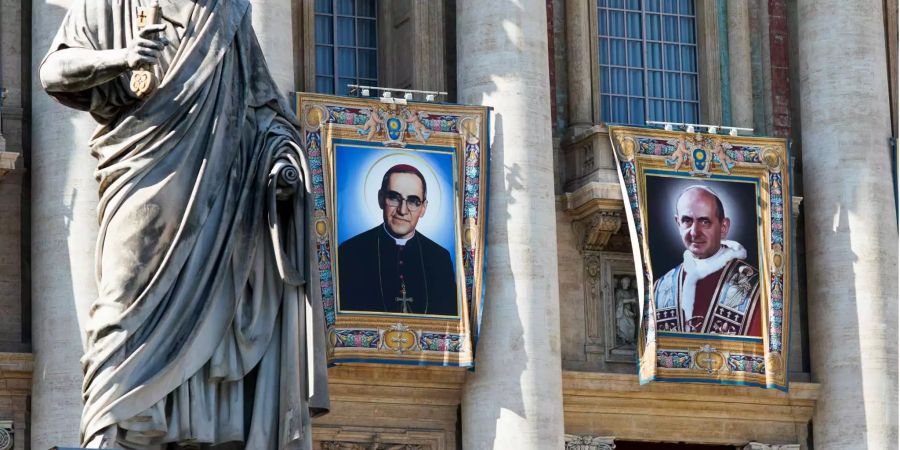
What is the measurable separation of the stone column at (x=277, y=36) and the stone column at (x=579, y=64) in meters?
3.54

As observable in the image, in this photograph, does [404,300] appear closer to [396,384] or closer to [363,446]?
[396,384]

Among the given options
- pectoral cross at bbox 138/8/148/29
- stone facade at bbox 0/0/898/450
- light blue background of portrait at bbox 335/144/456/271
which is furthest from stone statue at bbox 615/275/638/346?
pectoral cross at bbox 138/8/148/29

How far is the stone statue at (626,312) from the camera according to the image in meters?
25.3

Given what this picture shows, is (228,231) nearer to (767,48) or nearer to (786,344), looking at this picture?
(786,344)

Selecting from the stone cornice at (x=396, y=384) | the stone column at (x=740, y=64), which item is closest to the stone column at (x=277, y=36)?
the stone cornice at (x=396, y=384)

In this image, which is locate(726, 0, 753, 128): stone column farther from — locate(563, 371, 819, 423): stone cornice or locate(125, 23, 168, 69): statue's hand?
locate(125, 23, 168, 69): statue's hand

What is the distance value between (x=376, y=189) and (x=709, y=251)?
3747 mm

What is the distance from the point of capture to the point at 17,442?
75.3ft

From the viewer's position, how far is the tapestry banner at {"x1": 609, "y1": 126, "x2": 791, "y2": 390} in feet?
81.3

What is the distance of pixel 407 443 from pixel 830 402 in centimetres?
458

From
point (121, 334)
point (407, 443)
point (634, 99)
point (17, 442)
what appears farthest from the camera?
point (634, 99)

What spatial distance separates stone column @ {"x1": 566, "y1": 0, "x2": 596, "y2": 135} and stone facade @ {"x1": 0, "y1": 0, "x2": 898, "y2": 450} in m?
0.02

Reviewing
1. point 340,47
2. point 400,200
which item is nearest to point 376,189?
point 400,200

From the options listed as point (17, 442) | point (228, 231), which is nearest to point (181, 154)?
point (228, 231)
